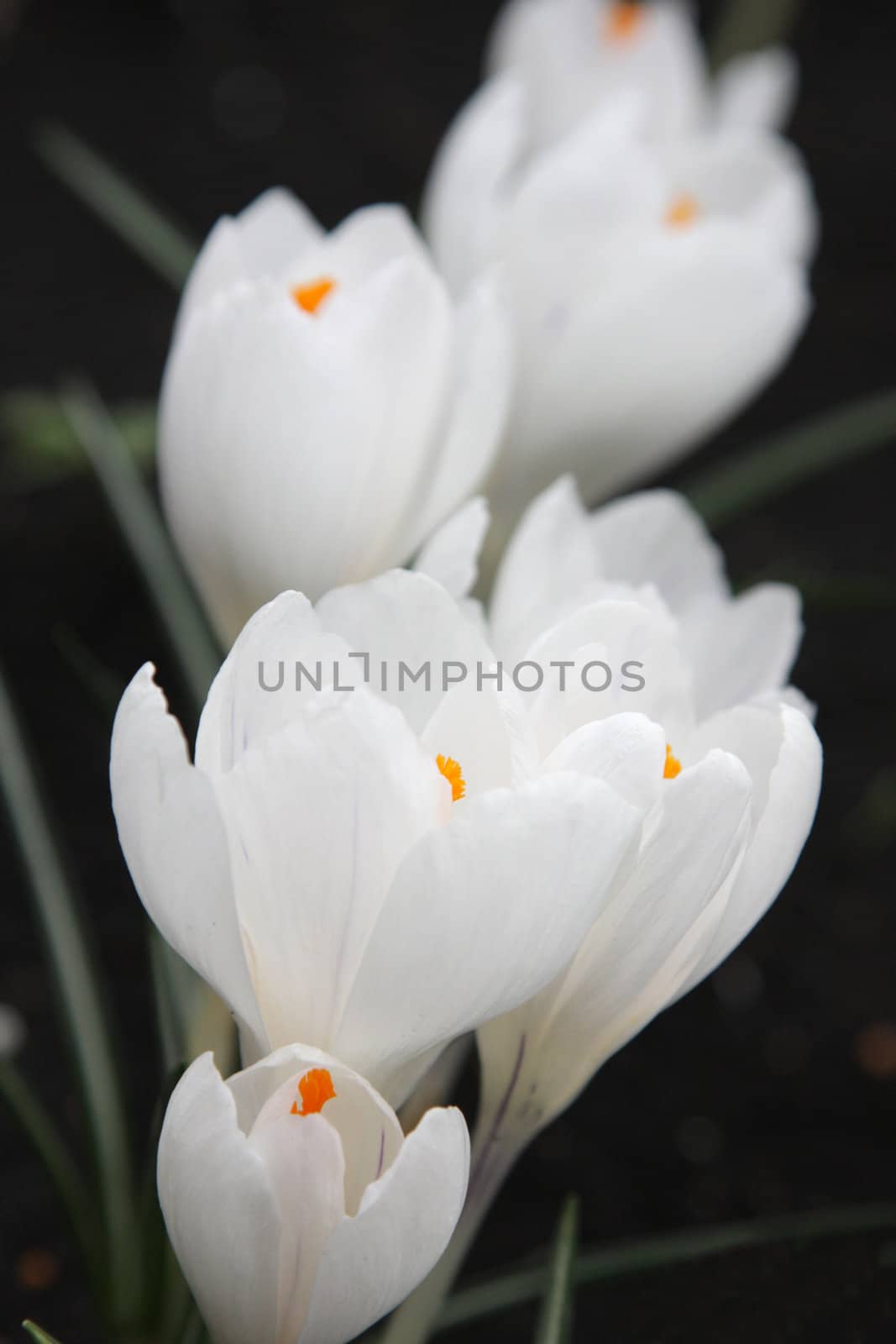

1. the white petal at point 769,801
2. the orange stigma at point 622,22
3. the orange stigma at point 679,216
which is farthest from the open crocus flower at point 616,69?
the white petal at point 769,801

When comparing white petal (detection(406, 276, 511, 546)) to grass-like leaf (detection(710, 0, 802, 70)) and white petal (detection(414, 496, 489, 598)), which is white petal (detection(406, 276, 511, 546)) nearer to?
white petal (detection(414, 496, 489, 598))

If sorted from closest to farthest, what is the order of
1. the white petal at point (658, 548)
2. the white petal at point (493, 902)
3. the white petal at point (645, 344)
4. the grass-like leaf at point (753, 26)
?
the white petal at point (493, 902), the white petal at point (658, 548), the white petal at point (645, 344), the grass-like leaf at point (753, 26)

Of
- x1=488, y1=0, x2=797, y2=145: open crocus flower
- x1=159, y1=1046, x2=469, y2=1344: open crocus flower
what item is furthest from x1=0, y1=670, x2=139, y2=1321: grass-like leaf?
x1=488, y1=0, x2=797, y2=145: open crocus flower

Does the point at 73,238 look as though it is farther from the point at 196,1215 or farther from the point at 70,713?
the point at 196,1215

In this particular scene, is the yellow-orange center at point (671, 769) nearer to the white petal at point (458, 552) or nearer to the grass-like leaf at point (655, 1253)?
the white petal at point (458, 552)

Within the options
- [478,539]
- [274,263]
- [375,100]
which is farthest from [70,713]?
[375,100]

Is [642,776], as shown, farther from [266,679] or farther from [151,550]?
[151,550]
